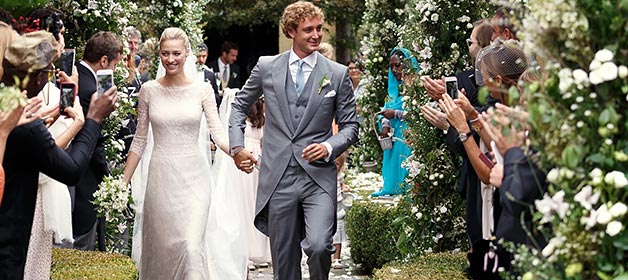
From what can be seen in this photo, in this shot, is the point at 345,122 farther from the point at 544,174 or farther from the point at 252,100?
the point at 544,174

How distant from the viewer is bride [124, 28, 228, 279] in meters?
8.44

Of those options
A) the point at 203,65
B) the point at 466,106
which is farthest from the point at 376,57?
the point at 466,106

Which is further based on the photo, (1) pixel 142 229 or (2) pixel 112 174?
(2) pixel 112 174

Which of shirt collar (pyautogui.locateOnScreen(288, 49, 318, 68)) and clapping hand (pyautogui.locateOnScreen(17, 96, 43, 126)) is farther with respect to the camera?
shirt collar (pyautogui.locateOnScreen(288, 49, 318, 68))

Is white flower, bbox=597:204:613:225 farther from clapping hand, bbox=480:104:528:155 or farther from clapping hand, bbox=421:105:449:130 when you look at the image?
clapping hand, bbox=421:105:449:130

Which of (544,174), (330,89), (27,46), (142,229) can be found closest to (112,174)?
(142,229)

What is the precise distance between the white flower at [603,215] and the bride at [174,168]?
16.6 ft

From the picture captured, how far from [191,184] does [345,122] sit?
1.44m

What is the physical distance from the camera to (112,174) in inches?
381

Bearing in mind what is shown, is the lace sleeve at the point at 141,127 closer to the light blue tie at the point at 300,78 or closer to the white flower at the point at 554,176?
the light blue tie at the point at 300,78

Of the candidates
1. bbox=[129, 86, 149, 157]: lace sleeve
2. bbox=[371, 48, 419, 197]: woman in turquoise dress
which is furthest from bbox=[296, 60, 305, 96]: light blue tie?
bbox=[371, 48, 419, 197]: woman in turquoise dress

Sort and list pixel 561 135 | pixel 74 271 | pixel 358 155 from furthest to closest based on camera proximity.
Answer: pixel 358 155 < pixel 74 271 < pixel 561 135

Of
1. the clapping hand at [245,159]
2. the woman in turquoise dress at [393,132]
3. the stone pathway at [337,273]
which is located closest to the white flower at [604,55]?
the clapping hand at [245,159]

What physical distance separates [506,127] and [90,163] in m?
5.44
